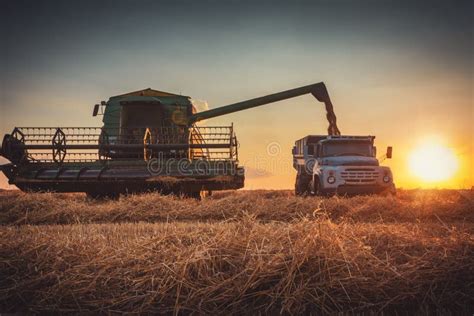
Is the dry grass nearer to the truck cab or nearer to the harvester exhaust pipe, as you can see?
the truck cab

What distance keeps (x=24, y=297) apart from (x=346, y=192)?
11.5 m

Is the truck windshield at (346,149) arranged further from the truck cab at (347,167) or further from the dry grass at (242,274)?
the dry grass at (242,274)

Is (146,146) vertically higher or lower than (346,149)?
higher

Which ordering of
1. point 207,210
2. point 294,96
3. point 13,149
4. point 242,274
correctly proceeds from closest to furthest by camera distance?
point 242,274
point 207,210
point 13,149
point 294,96

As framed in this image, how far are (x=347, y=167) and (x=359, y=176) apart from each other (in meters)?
0.54

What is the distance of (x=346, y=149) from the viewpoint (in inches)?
575

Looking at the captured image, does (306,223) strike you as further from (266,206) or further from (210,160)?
(210,160)

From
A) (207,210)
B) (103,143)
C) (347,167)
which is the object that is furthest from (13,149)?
(347,167)

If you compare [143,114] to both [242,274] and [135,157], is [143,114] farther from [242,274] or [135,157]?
[242,274]

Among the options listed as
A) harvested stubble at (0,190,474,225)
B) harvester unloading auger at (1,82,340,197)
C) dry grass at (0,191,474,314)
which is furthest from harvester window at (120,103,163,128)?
dry grass at (0,191,474,314)

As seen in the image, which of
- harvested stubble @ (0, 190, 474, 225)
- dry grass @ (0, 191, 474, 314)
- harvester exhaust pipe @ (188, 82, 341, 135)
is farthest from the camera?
harvester exhaust pipe @ (188, 82, 341, 135)

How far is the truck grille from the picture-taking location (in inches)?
518

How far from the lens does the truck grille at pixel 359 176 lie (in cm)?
1316

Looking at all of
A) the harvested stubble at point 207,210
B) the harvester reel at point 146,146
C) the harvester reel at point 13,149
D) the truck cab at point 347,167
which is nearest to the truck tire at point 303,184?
the truck cab at point 347,167
